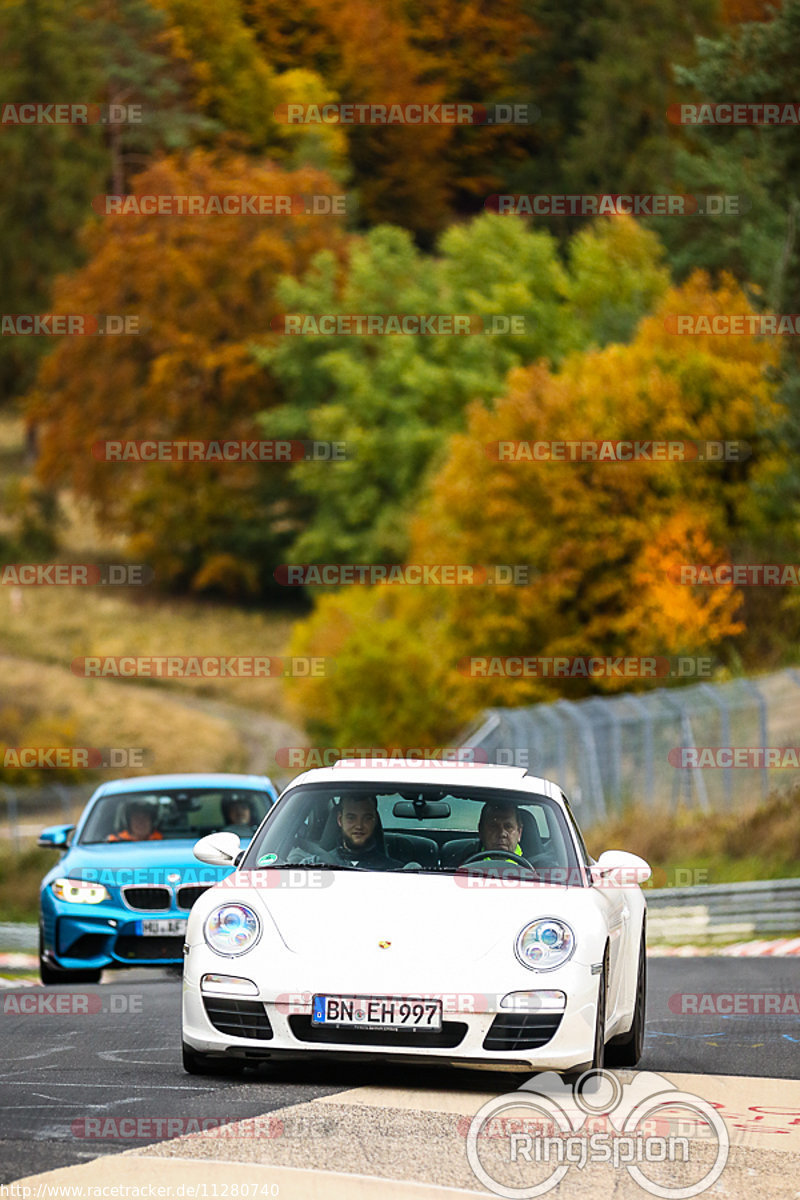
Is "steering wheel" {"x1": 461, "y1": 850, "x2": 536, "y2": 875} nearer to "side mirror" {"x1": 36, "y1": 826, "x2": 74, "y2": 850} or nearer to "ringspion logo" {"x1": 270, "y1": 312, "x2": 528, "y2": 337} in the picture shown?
"side mirror" {"x1": 36, "y1": 826, "x2": 74, "y2": 850}

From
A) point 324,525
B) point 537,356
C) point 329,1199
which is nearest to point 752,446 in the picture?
point 537,356

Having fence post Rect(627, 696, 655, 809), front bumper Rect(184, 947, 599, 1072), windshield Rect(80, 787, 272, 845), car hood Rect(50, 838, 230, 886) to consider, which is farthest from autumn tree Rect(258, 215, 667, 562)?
front bumper Rect(184, 947, 599, 1072)

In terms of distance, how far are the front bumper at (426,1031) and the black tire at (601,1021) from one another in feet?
0.28

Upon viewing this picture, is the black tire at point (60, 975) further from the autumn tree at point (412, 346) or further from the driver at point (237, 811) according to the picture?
the autumn tree at point (412, 346)

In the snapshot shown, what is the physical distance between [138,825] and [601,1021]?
7.50 metres

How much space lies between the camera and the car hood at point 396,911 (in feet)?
28.2

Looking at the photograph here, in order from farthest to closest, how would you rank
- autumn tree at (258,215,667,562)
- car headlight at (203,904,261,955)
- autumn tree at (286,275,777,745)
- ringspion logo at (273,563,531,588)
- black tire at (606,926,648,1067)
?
autumn tree at (258,215,667,562)
ringspion logo at (273,563,531,588)
autumn tree at (286,275,777,745)
black tire at (606,926,648,1067)
car headlight at (203,904,261,955)

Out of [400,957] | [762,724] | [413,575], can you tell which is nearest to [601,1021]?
[400,957]

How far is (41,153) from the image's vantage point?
96312 millimetres

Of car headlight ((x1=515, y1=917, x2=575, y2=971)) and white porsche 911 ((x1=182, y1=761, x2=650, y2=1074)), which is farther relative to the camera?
car headlight ((x1=515, y1=917, x2=575, y2=971))

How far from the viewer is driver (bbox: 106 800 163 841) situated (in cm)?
1585

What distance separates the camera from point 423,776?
390 inches

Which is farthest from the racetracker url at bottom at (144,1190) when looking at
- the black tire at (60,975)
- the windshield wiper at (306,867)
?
the black tire at (60,975)

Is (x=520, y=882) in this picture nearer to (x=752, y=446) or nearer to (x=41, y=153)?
(x=752, y=446)
